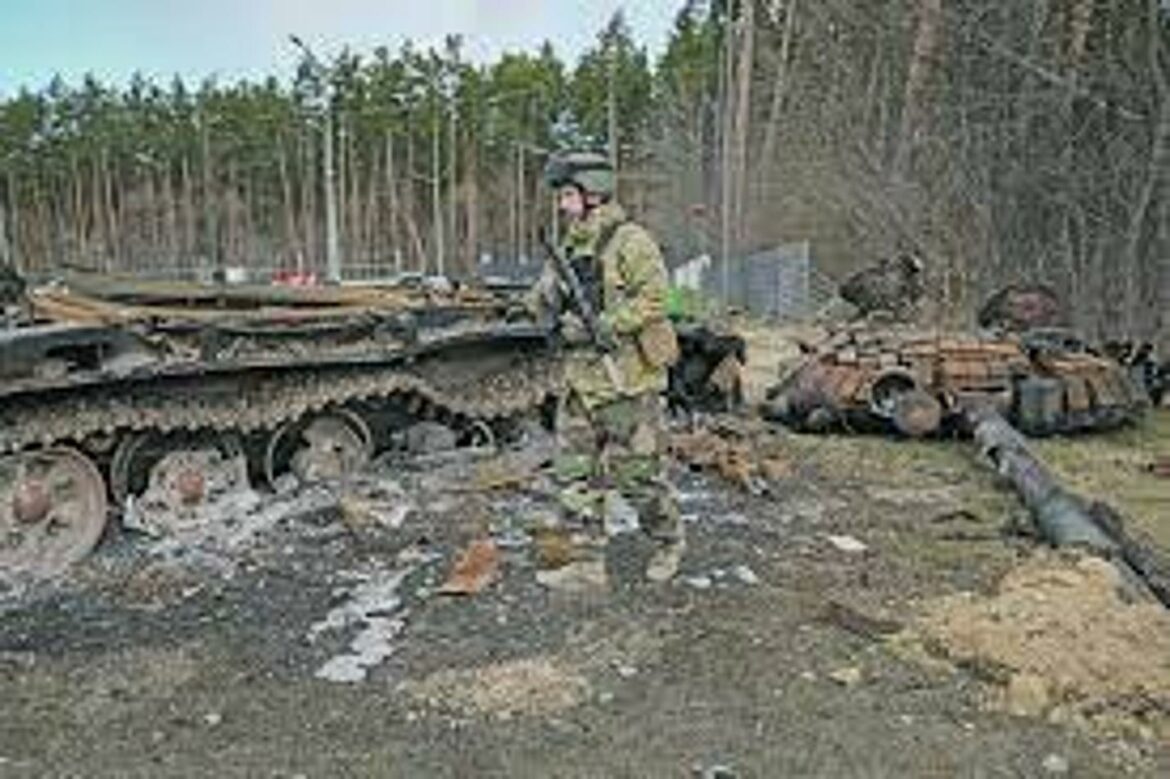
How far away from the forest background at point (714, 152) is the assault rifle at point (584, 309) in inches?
203

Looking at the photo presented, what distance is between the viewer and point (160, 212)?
279 feet

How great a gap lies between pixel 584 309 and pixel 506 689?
213 cm

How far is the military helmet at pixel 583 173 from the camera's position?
24.7ft

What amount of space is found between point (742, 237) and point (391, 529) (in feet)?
109

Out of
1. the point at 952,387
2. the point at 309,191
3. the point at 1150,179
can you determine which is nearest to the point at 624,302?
the point at 952,387

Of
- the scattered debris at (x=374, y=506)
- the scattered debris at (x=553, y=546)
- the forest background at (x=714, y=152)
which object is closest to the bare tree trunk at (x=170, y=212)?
the forest background at (x=714, y=152)

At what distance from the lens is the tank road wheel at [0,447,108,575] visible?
871cm

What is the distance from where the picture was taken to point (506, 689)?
613cm

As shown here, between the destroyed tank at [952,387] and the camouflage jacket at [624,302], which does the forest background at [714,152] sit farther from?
the camouflage jacket at [624,302]

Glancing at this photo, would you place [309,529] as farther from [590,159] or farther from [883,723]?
[883,723]

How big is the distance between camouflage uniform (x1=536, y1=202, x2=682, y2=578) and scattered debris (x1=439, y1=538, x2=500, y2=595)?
1.52ft

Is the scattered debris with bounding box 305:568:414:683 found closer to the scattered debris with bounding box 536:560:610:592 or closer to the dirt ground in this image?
the dirt ground

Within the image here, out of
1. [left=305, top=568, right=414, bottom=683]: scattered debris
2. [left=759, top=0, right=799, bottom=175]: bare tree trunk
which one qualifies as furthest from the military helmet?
[left=759, top=0, right=799, bottom=175]: bare tree trunk

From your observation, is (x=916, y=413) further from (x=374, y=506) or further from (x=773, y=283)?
(x=773, y=283)
